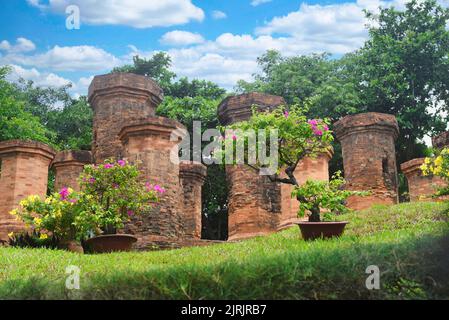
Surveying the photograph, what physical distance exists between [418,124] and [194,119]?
965cm

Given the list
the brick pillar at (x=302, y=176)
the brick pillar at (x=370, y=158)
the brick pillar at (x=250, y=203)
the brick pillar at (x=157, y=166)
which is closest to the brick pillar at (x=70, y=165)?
the brick pillar at (x=157, y=166)

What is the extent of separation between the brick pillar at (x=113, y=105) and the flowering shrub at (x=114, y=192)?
13.6 ft

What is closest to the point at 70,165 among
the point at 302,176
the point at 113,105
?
the point at 113,105

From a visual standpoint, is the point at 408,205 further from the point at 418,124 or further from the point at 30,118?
the point at 30,118

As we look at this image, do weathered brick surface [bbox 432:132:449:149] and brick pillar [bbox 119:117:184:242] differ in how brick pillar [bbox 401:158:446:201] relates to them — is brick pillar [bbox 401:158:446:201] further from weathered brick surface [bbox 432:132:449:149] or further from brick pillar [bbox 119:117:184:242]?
brick pillar [bbox 119:117:184:242]

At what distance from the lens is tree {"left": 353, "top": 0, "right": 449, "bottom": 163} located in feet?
87.0

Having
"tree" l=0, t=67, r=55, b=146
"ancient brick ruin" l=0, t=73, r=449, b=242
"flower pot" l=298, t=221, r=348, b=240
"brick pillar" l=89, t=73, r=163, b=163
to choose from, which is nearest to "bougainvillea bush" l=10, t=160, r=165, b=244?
"ancient brick ruin" l=0, t=73, r=449, b=242

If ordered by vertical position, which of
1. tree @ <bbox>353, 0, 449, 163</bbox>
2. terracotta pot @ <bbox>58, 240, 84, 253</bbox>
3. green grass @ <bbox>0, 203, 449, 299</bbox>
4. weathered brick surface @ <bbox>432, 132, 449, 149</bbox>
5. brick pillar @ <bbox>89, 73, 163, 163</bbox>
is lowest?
green grass @ <bbox>0, 203, 449, 299</bbox>

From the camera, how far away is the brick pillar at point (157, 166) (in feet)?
52.9

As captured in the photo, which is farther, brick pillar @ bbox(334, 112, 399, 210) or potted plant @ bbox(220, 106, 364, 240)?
brick pillar @ bbox(334, 112, 399, 210)

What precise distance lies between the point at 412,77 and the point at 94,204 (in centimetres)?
1718

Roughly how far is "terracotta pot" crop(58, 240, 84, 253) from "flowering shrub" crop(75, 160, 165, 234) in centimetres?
42

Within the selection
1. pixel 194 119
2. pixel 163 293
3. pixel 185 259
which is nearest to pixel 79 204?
pixel 185 259

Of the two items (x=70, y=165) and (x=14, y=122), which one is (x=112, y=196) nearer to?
(x=70, y=165)
